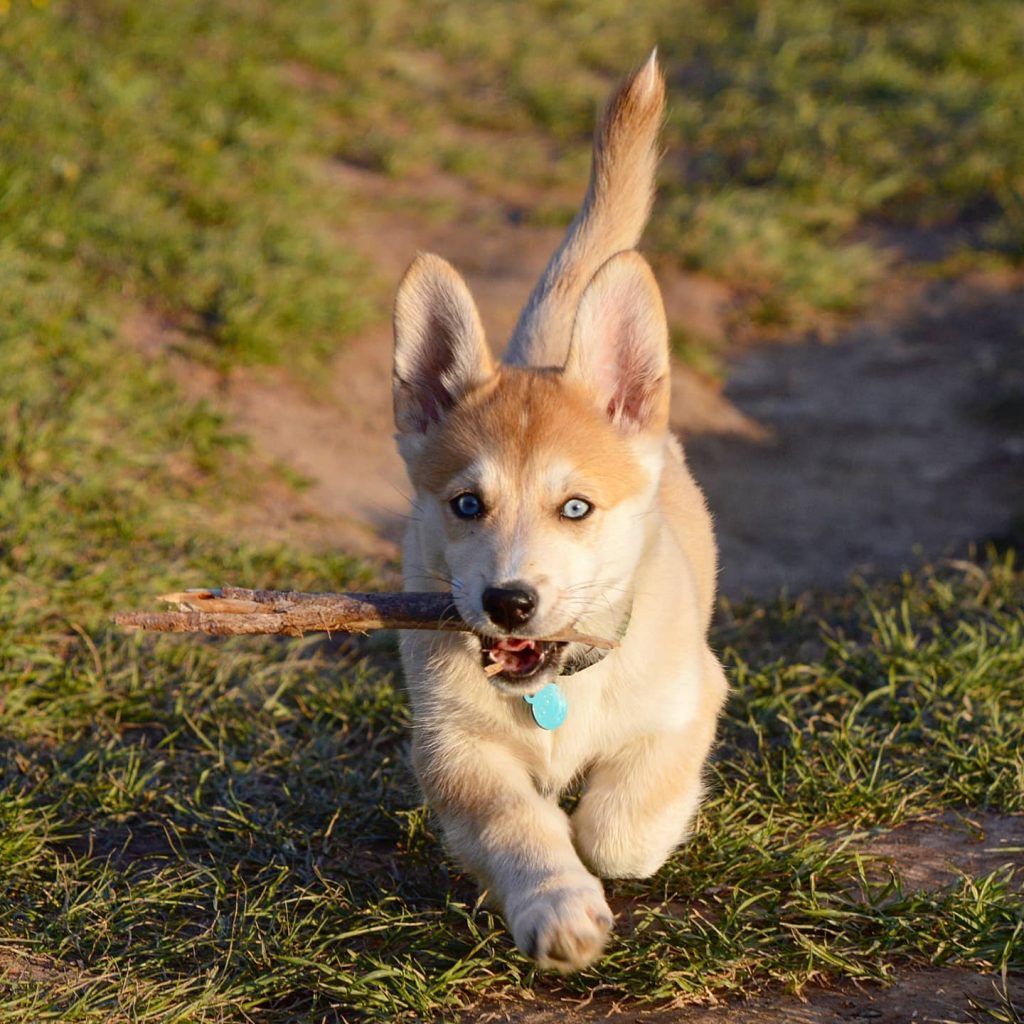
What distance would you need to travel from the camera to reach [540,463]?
292cm

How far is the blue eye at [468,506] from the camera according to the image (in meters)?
2.92

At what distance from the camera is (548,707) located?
292cm

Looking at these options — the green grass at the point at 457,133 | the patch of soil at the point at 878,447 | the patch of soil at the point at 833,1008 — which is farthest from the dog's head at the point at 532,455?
the green grass at the point at 457,133

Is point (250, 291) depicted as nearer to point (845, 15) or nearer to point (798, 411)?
point (798, 411)

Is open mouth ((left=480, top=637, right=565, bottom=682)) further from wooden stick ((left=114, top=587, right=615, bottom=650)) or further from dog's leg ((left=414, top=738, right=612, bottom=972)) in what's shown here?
dog's leg ((left=414, top=738, right=612, bottom=972))

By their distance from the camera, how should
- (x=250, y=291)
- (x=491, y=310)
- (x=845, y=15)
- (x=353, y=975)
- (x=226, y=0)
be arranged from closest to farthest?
(x=353, y=975)
(x=250, y=291)
(x=491, y=310)
(x=226, y=0)
(x=845, y=15)

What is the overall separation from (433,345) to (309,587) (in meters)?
1.58

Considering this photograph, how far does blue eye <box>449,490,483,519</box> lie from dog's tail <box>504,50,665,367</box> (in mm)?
1019

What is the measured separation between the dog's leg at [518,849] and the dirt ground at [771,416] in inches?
79.4

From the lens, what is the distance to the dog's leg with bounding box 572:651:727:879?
294 centimetres

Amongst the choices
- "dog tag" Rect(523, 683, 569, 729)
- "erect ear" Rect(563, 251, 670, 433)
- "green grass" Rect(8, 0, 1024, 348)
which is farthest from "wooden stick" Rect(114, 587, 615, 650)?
"green grass" Rect(8, 0, 1024, 348)

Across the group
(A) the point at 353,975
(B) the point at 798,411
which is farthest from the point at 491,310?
(A) the point at 353,975

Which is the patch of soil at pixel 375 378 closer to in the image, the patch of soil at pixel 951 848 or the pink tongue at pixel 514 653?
the pink tongue at pixel 514 653

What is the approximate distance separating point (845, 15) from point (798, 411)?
14.0ft
